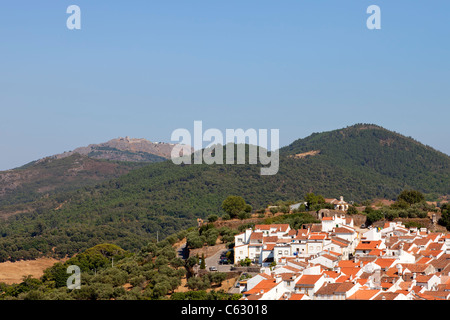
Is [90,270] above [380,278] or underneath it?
underneath

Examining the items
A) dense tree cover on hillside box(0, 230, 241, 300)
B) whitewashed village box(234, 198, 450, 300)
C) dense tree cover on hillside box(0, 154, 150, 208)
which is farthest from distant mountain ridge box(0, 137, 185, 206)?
whitewashed village box(234, 198, 450, 300)

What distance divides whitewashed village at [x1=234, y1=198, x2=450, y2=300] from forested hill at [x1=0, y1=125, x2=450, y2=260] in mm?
41064

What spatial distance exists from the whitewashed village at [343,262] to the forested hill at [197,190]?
41064 millimetres

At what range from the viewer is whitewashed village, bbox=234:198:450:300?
27172 mm

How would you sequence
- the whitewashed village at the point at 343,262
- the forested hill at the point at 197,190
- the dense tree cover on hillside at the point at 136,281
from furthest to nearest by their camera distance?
the forested hill at the point at 197,190 → the dense tree cover on hillside at the point at 136,281 → the whitewashed village at the point at 343,262

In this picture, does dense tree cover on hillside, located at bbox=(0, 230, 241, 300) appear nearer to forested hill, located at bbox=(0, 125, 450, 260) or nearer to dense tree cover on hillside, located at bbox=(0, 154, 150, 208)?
forested hill, located at bbox=(0, 125, 450, 260)

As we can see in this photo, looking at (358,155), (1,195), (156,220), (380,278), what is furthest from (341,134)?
(380,278)

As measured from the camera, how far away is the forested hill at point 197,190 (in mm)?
84250

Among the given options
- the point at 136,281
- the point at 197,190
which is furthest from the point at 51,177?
the point at 136,281

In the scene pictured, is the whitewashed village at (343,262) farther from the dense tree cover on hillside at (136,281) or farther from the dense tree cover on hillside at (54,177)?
the dense tree cover on hillside at (54,177)

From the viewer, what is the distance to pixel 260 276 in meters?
29.7

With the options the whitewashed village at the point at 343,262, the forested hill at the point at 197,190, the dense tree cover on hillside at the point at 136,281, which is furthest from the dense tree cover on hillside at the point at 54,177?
the whitewashed village at the point at 343,262
